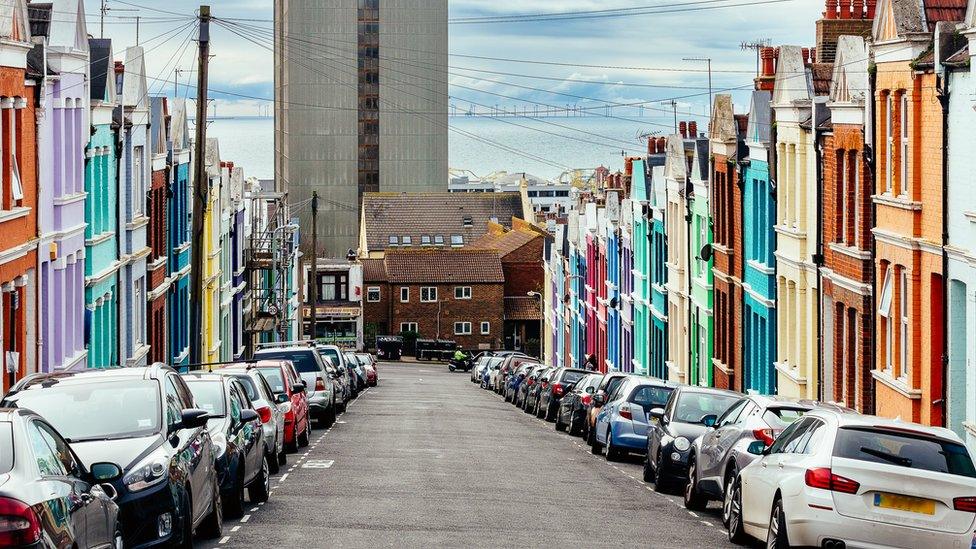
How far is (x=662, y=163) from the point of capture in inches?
2180

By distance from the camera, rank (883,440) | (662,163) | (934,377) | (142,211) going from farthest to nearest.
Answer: (662,163) → (142,211) → (934,377) → (883,440)

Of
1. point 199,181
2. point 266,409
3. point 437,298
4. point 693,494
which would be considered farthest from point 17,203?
point 437,298

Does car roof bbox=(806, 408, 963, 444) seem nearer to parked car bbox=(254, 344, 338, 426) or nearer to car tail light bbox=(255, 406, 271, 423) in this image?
car tail light bbox=(255, 406, 271, 423)

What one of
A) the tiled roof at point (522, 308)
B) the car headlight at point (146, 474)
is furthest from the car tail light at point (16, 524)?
the tiled roof at point (522, 308)

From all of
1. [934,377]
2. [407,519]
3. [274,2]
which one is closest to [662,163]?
[934,377]

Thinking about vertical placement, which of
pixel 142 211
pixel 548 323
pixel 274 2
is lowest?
pixel 548 323

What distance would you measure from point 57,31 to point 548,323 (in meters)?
58.4

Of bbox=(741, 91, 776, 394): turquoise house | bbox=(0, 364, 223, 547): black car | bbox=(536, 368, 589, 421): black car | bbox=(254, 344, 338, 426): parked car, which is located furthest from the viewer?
bbox=(536, 368, 589, 421): black car

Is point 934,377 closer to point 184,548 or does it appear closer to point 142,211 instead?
point 184,548

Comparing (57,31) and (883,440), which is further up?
(57,31)

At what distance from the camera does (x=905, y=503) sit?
1372 cm

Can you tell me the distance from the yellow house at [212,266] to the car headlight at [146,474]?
121 ft

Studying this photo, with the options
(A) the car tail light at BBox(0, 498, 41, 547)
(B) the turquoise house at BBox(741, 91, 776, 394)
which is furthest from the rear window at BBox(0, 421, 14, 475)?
(B) the turquoise house at BBox(741, 91, 776, 394)

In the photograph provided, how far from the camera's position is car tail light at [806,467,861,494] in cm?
1381
